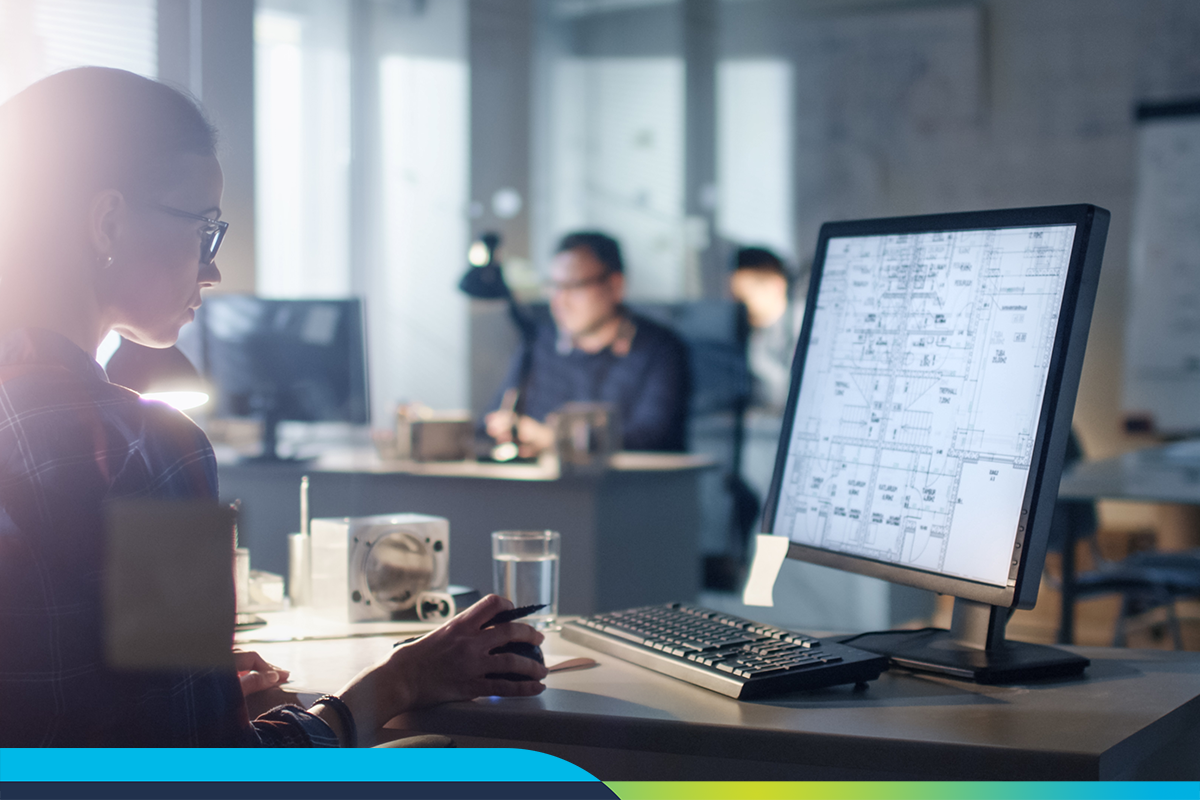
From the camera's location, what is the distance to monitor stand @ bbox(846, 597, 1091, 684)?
1.15 metres

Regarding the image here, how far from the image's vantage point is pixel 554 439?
3.22 metres

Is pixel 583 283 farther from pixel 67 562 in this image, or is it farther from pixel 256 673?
pixel 67 562

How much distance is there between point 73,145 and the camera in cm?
95

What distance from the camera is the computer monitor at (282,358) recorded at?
3.42m

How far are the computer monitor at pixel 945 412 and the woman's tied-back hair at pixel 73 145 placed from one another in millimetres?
782

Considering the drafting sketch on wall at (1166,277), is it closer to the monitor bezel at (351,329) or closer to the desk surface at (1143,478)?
the desk surface at (1143,478)

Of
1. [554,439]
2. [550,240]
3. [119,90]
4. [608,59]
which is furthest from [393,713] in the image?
[608,59]

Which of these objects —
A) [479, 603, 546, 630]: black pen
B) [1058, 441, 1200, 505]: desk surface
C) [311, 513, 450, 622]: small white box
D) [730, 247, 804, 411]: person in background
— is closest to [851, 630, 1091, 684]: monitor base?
[479, 603, 546, 630]: black pen

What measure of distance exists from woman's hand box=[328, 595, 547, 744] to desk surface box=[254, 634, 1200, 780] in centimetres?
2

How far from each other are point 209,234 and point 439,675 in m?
0.48

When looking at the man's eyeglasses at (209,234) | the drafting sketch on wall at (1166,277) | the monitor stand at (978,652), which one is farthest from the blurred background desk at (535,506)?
the drafting sketch on wall at (1166,277)

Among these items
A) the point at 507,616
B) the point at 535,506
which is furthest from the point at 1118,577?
the point at 507,616

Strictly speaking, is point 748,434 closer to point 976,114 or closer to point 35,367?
point 976,114

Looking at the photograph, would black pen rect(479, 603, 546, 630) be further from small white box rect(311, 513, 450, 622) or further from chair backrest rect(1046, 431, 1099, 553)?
chair backrest rect(1046, 431, 1099, 553)
